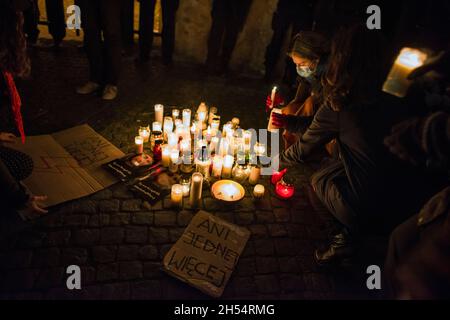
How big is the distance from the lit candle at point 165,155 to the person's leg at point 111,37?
7.23ft

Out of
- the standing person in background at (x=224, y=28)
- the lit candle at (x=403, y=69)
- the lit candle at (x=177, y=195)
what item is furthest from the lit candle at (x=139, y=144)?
the lit candle at (x=403, y=69)

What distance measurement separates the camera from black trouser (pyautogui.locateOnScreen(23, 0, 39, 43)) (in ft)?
21.2

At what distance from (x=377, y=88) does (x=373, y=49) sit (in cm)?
36

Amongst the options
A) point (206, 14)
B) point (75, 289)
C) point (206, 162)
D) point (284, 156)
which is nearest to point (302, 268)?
point (284, 156)

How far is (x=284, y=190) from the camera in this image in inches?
159

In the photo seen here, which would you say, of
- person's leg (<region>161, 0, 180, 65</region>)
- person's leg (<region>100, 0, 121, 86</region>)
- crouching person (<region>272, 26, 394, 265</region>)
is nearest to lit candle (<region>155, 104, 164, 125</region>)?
person's leg (<region>100, 0, 121, 86</region>)

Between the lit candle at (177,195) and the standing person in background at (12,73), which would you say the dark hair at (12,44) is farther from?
the lit candle at (177,195)

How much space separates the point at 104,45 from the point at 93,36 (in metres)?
Result: 0.23

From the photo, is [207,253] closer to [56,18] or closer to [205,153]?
[205,153]

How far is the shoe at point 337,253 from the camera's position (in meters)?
3.20

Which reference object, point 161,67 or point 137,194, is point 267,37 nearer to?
point 161,67

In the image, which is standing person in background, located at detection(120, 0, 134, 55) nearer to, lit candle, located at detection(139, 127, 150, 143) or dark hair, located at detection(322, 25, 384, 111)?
lit candle, located at detection(139, 127, 150, 143)

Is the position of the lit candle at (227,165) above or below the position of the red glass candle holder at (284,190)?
above
